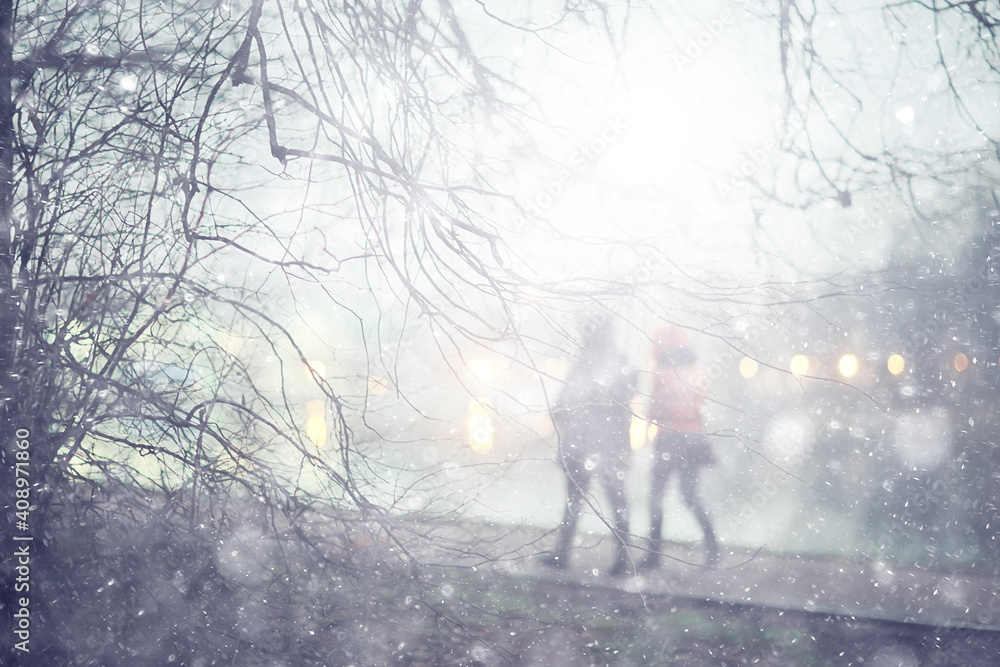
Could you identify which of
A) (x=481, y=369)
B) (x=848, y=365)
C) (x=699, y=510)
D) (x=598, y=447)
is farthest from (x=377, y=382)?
(x=848, y=365)

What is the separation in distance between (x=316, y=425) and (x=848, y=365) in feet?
46.9

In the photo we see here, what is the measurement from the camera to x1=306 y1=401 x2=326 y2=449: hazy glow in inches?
72.7

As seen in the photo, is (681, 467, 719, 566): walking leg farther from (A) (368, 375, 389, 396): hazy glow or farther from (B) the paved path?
(A) (368, 375, 389, 396): hazy glow

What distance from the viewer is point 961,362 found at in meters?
8.76

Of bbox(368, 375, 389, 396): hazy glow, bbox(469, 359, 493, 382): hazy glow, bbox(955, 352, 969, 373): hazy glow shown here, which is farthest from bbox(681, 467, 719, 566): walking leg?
bbox(955, 352, 969, 373): hazy glow

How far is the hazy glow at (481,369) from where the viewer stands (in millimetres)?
1610

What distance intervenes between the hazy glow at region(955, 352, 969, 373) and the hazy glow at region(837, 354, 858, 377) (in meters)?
3.43

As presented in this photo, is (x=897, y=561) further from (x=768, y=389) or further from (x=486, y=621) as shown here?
(x=768, y=389)

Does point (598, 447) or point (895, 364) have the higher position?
point (895, 364)

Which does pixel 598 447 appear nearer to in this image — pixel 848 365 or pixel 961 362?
pixel 961 362

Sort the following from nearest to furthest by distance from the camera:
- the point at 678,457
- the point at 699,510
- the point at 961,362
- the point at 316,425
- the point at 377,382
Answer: the point at 377,382
the point at 316,425
the point at 678,457
the point at 699,510
the point at 961,362

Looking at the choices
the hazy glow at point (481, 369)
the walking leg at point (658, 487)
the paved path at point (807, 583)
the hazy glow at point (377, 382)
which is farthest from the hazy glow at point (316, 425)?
the walking leg at point (658, 487)

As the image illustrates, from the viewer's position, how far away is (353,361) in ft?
7.77

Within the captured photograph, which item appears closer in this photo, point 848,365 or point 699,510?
point 699,510
